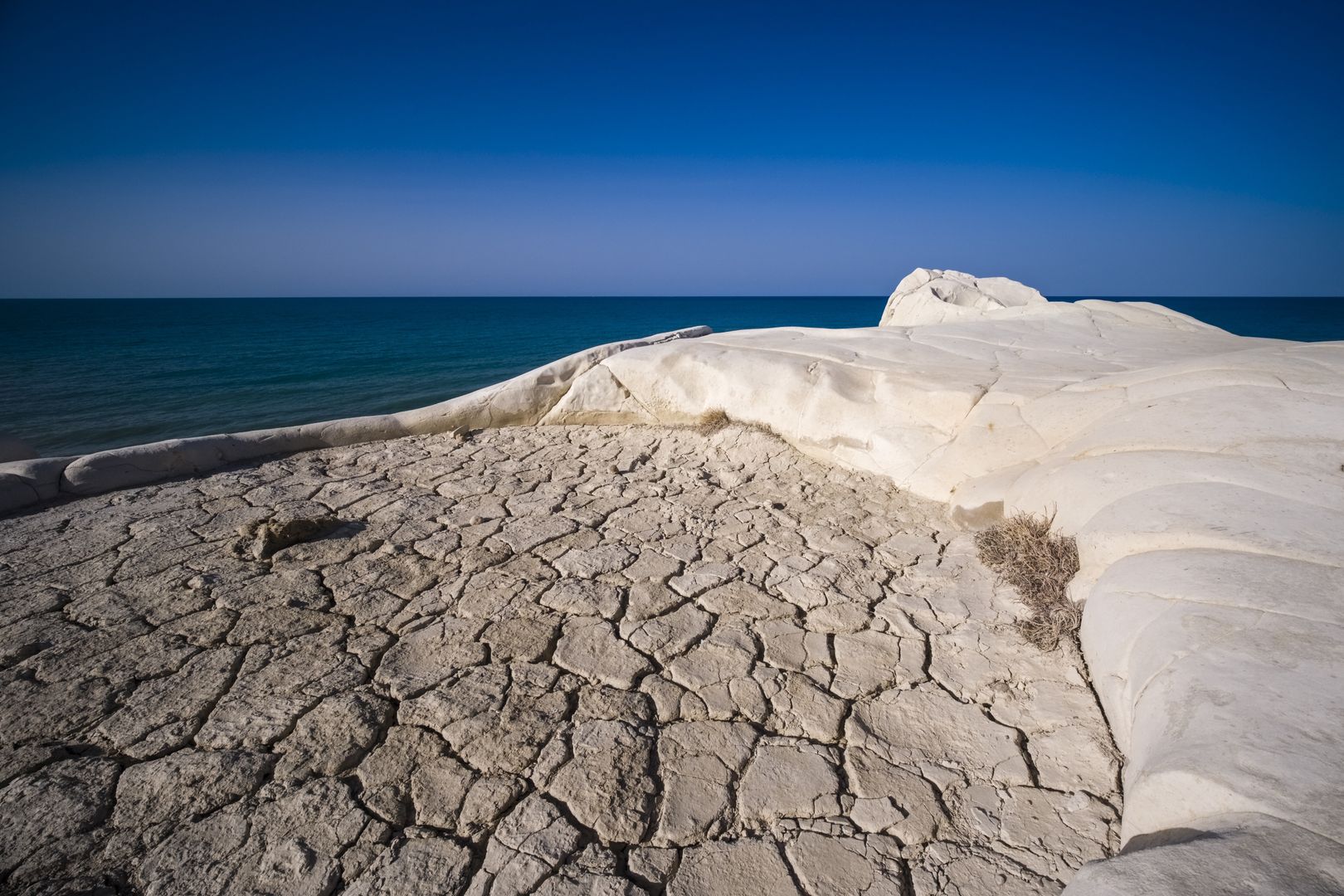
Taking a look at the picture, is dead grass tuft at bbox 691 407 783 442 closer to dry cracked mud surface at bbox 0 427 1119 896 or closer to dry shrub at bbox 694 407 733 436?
dry shrub at bbox 694 407 733 436

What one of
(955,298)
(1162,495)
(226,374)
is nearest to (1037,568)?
(1162,495)

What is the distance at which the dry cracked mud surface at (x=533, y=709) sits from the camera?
1.43m

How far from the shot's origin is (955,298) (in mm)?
8664

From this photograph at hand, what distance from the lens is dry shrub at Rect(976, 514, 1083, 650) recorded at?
212 cm

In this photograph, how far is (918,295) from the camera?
8898 mm

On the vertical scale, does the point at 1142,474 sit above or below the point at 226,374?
above

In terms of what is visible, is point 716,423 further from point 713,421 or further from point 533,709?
point 533,709

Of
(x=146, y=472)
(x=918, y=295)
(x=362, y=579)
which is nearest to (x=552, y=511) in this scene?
(x=362, y=579)

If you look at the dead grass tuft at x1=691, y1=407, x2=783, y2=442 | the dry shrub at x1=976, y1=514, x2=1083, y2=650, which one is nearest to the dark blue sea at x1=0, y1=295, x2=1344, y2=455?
the dead grass tuft at x1=691, y1=407, x2=783, y2=442

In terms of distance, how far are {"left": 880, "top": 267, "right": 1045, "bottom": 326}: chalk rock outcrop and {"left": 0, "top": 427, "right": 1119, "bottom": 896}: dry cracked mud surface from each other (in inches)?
233

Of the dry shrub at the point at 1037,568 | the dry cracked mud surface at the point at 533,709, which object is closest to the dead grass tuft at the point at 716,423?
the dry cracked mud surface at the point at 533,709

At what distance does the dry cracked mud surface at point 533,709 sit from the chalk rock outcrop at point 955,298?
5928mm

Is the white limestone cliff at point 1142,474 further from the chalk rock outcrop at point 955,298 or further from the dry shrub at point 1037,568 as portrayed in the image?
the chalk rock outcrop at point 955,298

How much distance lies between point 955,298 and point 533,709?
28.8 feet
